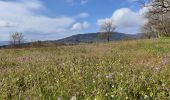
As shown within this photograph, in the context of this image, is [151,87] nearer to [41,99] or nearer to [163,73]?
[163,73]

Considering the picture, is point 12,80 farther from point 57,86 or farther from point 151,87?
point 151,87

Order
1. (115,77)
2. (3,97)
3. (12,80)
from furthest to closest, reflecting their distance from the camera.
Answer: (12,80) → (115,77) → (3,97)

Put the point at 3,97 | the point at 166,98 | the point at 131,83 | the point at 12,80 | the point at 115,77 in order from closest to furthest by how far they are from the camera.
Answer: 1. the point at 166,98
2. the point at 3,97
3. the point at 131,83
4. the point at 115,77
5. the point at 12,80

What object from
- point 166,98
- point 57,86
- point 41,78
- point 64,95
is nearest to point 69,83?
point 57,86

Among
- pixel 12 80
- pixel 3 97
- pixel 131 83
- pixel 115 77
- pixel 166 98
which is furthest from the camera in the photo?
pixel 12 80

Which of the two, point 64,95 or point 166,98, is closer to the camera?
point 166,98

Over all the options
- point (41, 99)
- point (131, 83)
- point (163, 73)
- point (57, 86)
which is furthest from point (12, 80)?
point (163, 73)

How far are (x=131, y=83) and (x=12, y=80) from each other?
2889mm

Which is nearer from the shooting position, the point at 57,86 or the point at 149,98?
the point at 149,98

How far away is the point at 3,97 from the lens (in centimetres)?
592

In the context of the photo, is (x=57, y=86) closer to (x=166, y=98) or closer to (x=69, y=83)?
(x=69, y=83)

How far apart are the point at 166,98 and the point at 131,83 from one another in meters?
1.12

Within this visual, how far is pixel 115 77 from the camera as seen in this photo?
283 inches

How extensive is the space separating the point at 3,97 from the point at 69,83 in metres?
1.49
